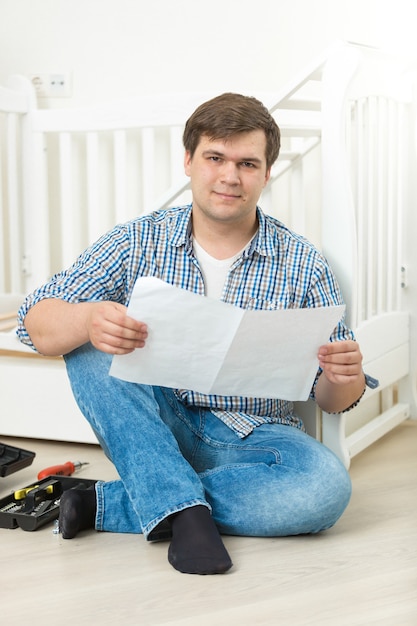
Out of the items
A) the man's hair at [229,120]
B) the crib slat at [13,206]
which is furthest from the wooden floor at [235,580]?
the crib slat at [13,206]

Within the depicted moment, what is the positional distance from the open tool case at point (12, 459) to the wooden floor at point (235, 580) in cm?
21

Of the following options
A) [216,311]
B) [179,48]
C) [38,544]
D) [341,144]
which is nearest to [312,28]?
[179,48]

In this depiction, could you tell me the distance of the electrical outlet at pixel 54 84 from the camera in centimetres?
265

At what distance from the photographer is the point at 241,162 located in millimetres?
1446

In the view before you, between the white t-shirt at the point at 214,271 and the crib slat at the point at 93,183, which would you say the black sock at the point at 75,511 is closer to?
the white t-shirt at the point at 214,271

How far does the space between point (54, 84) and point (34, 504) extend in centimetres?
156

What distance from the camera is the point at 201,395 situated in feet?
4.91

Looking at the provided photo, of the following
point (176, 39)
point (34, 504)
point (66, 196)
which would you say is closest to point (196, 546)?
point (34, 504)

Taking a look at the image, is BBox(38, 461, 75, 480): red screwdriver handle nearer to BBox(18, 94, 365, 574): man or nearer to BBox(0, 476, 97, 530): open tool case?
BBox(0, 476, 97, 530): open tool case

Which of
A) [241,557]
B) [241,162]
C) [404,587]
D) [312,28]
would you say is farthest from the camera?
[312,28]

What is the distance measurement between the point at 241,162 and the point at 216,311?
35 cm

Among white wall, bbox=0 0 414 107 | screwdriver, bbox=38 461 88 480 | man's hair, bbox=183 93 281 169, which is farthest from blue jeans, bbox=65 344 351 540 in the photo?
white wall, bbox=0 0 414 107

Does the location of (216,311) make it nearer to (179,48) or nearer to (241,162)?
(241,162)

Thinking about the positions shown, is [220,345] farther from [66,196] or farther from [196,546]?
[66,196]
